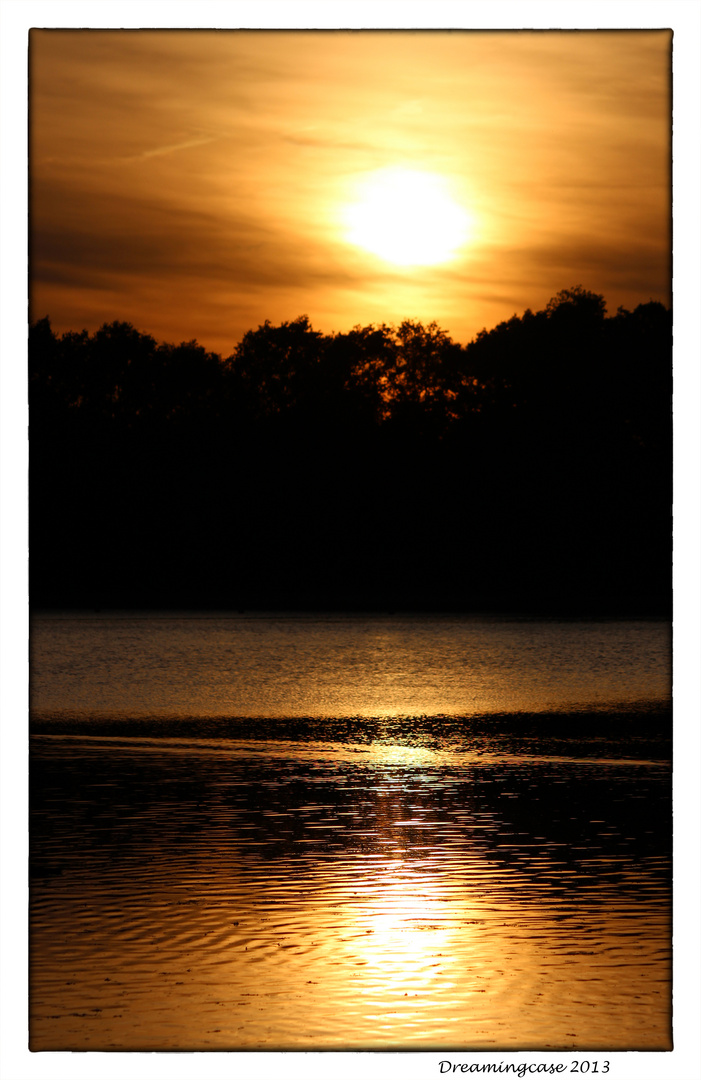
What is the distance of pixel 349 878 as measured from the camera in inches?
481

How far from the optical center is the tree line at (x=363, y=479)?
96125 millimetres

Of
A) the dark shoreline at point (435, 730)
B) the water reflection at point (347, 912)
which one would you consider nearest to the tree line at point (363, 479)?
the dark shoreline at point (435, 730)

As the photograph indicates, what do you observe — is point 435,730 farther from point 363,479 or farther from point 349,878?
point 363,479

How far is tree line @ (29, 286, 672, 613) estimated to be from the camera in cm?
9612

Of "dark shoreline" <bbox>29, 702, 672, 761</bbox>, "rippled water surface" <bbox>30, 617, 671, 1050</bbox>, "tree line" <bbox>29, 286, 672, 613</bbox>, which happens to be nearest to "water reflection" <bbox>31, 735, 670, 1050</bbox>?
"rippled water surface" <bbox>30, 617, 671, 1050</bbox>

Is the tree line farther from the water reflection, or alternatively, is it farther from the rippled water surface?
the water reflection

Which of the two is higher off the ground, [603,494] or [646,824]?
[603,494]

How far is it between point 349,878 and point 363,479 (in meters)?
92.2

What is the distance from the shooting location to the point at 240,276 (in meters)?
98.6
